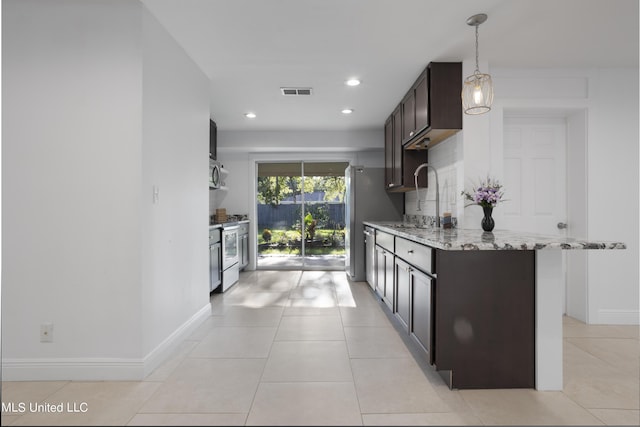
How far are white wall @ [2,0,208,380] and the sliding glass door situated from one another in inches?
171

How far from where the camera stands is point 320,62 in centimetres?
321

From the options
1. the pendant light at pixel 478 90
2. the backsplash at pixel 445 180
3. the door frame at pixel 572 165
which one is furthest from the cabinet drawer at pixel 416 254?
the door frame at pixel 572 165

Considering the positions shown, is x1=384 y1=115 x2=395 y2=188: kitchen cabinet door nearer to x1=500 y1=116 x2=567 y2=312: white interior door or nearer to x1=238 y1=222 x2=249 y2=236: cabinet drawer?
x1=500 y1=116 x2=567 y2=312: white interior door

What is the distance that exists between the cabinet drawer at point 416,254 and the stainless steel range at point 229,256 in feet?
8.26

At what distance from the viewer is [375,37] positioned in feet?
9.04

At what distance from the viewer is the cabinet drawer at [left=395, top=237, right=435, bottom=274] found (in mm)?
2182

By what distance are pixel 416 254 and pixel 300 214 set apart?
14.0 feet

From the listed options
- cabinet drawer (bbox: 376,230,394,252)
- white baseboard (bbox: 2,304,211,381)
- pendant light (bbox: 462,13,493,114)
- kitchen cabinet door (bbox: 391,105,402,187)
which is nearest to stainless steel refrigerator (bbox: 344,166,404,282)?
kitchen cabinet door (bbox: 391,105,402,187)

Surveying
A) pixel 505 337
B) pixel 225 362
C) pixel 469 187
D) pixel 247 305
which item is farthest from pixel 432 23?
pixel 247 305

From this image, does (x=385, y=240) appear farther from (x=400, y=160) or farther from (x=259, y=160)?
(x=259, y=160)

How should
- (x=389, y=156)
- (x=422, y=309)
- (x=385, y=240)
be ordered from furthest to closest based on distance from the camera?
(x=389, y=156)
(x=385, y=240)
(x=422, y=309)

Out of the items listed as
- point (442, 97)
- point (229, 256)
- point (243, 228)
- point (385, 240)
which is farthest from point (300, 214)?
point (442, 97)

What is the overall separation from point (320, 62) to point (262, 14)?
2.84 feet

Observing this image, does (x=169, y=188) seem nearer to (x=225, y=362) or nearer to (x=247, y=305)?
(x=225, y=362)
